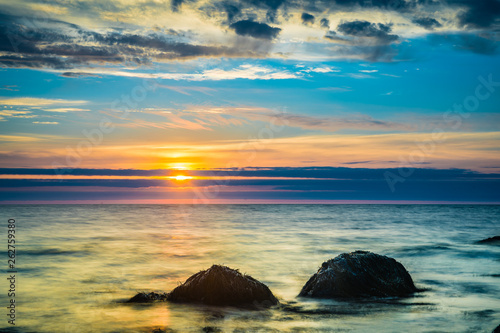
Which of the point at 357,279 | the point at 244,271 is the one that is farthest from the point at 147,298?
the point at 244,271

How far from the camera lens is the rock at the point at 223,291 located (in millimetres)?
9484

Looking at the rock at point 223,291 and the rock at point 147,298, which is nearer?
the rock at point 223,291

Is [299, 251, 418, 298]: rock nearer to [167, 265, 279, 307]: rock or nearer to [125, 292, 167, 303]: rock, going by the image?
[167, 265, 279, 307]: rock

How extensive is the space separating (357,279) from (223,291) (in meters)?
3.32

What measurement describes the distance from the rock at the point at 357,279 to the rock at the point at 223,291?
1.30 metres

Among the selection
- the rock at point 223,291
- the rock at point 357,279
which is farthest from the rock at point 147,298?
the rock at point 357,279

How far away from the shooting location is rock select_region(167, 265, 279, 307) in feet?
31.1

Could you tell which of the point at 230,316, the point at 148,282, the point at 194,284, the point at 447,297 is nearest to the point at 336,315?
the point at 230,316

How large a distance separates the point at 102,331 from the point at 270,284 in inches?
242

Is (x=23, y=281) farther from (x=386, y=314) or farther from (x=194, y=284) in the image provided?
(x=386, y=314)

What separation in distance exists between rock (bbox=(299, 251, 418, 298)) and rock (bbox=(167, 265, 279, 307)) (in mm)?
1296

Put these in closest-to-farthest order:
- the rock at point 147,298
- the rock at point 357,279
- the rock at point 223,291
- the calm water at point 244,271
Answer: the calm water at point 244,271, the rock at point 223,291, the rock at point 147,298, the rock at point 357,279

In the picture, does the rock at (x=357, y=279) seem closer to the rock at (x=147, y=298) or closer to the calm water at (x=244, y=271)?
the calm water at (x=244, y=271)

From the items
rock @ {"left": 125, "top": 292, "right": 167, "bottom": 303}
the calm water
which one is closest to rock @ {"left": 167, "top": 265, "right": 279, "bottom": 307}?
rock @ {"left": 125, "top": 292, "right": 167, "bottom": 303}
